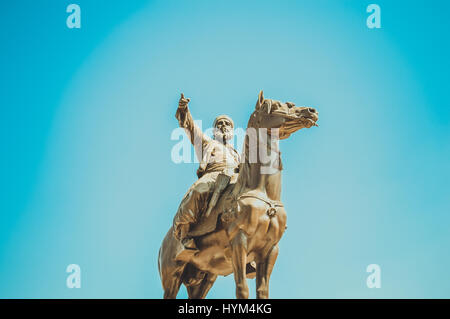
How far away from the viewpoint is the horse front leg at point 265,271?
35.8ft

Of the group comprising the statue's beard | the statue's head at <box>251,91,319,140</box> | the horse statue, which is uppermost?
the statue's beard

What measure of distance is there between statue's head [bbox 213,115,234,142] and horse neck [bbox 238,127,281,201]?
4.47 ft

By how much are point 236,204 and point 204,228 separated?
942mm

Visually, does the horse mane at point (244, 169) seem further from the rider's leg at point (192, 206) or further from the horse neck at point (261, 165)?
the rider's leg at point (192, 206)

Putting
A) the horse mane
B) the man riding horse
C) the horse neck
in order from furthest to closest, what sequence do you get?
the man riding horse
the horse mane
the horse neck

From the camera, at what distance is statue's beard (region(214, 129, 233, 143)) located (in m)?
12.8

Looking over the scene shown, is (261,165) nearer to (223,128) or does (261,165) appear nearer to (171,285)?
(223,128)

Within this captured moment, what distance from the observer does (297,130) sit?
11531 millimetres

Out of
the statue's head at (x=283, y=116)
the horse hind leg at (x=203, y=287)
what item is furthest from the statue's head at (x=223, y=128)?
the horse hind leg at (x=203, y=287)

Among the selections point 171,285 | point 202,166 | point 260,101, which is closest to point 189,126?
point 202,166

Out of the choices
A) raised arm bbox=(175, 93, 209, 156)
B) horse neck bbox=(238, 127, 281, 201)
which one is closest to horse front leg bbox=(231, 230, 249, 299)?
horse neck bbox=(238, 127, 281, 201)

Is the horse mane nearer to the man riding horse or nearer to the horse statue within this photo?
the horse statue
